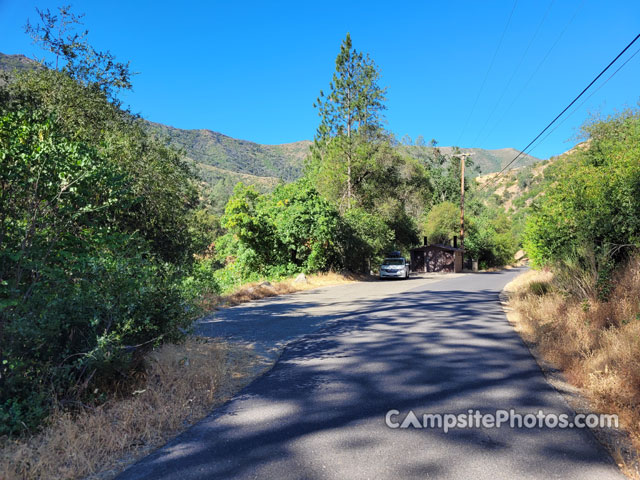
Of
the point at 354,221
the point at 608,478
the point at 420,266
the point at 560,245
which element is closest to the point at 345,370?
the point at 608,478

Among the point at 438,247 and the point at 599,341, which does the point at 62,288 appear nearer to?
the point at 599,341

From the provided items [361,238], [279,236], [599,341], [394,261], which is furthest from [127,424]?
[394,261]

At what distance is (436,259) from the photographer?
4822cm

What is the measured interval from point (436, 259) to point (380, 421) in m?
46.5

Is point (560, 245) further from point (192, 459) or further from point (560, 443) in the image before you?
point (192, 459)

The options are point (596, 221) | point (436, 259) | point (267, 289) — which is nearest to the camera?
point (596, 221)

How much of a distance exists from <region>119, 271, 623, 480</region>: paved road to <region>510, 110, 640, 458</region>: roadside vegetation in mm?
554

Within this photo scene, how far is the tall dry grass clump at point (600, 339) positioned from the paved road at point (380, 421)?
439 millimetres

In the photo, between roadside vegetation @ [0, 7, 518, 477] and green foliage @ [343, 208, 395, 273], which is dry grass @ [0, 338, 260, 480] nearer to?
roadside vegetation @ [0, 7, 518, 477]

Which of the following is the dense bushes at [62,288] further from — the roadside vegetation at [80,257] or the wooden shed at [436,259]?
the wooden shed at [436,259]

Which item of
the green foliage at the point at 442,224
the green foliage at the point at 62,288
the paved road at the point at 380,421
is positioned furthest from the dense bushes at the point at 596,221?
the green foliage at the point at 442,224

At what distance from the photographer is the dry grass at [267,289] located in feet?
42.7

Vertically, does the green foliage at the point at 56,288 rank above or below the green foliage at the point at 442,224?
below

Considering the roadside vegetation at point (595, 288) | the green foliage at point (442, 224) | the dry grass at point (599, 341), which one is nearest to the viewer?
the dry grass at point (599, 341)
